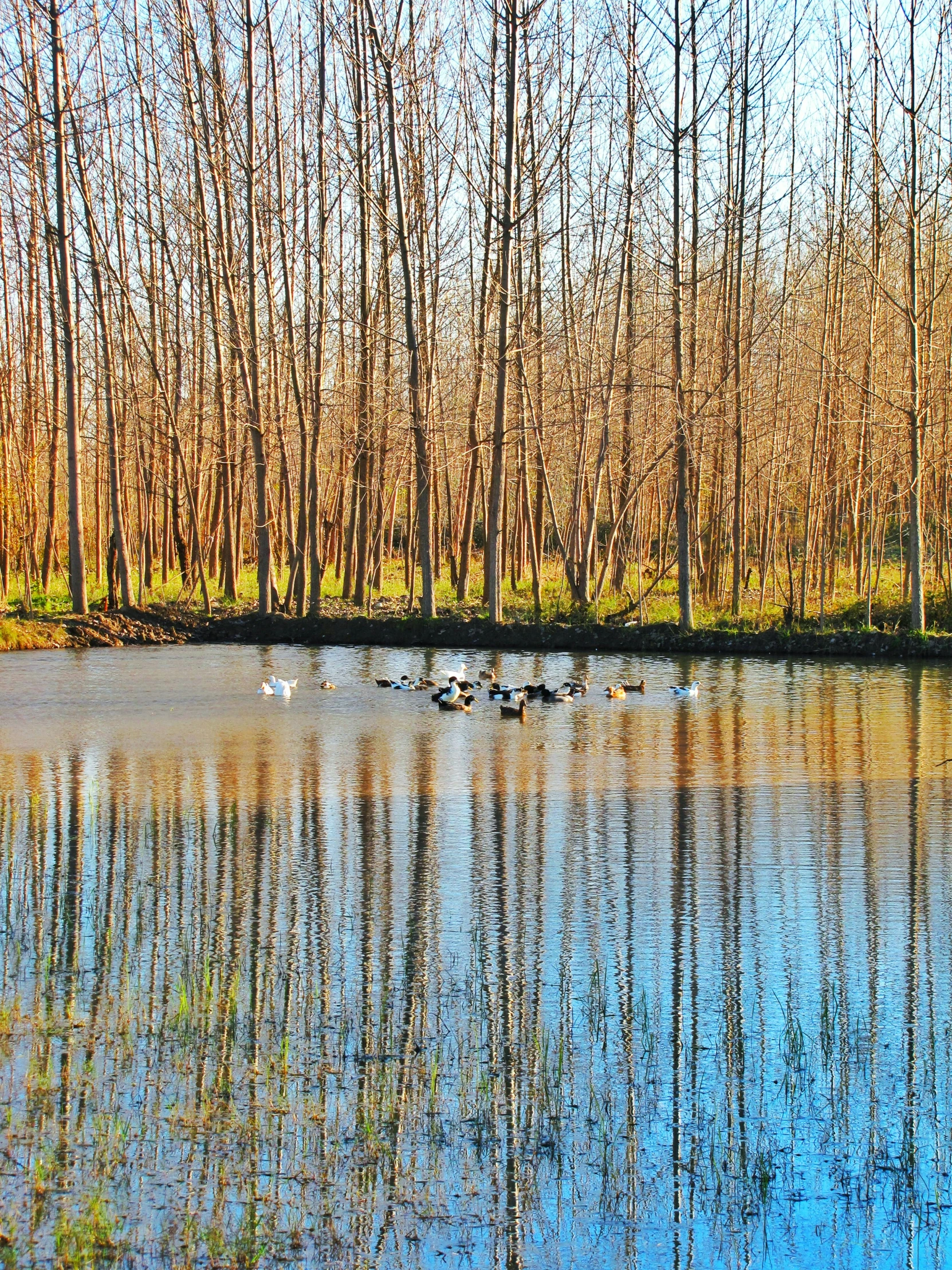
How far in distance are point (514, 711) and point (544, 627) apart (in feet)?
30.8

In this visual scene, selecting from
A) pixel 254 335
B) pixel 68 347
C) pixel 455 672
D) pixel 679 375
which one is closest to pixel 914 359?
pixel 679 375

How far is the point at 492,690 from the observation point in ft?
58.0

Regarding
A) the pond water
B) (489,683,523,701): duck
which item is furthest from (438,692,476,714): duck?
the pond water

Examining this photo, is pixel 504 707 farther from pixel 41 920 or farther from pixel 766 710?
pixel 41 920

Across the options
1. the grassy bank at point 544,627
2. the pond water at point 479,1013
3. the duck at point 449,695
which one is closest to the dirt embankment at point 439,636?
the grassy bank at point 544,627

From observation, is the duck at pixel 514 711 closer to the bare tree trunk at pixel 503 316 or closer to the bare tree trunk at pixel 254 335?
the bare tree trunk at pixel 503 316

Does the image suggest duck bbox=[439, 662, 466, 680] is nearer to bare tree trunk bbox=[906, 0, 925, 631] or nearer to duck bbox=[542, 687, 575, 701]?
duck bbox=[542, 687, 575, 701]

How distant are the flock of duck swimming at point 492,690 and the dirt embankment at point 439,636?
435cm

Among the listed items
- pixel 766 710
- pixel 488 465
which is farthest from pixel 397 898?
Result: pixel 488 465

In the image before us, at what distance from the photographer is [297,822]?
9781mm

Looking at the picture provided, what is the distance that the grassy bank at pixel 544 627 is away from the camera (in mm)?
23000

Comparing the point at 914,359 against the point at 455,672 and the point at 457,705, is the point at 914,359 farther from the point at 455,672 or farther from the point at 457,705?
the point at 457,705

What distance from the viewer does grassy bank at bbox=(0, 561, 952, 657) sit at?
75.5ft

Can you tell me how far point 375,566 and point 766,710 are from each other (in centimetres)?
1805
